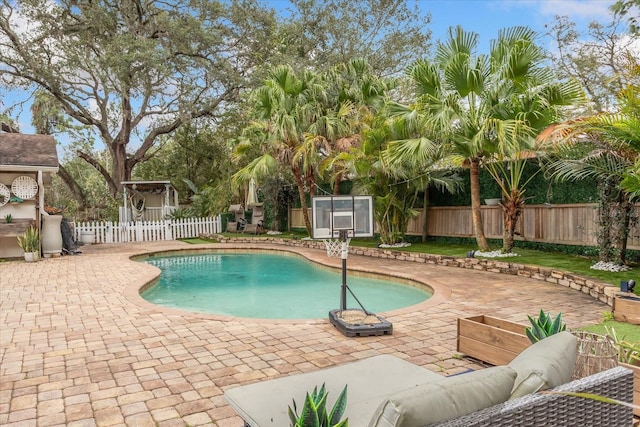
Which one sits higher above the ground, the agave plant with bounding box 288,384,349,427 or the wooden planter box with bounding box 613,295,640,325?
the agave plant with bounding box 288,384,349,427

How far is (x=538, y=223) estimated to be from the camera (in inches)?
405

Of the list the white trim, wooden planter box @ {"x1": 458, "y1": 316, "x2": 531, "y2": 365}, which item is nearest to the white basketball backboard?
wooden planter box @ {"x1": 458, "y1": 316, "x2": 531, "y2": 365}

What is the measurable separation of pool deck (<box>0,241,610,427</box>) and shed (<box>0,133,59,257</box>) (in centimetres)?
468

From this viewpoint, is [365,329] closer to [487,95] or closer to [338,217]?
[338,217]

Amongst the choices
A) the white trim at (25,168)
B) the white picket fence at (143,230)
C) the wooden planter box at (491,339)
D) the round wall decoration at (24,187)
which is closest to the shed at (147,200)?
the white picket fence at (143,230)

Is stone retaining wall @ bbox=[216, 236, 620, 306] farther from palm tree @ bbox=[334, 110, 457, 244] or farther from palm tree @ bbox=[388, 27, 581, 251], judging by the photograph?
palm tree @ bbox=[388, 27, 581, 251]

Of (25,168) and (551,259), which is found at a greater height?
(25,168)

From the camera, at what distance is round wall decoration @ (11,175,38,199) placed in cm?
1166

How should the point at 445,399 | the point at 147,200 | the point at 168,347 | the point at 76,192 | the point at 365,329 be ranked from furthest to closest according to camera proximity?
the point at 147,200, the point at 76,192, the point at 365,329, the point at 168,347, the point at 445,399

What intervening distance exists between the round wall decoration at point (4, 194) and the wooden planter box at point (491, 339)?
477 inches

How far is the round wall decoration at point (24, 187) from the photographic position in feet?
38.3

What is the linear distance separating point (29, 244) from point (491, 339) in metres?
11.8

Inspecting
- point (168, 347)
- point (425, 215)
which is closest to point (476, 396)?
point (168, 347)

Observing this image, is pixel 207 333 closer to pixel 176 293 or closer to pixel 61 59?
pixel 176 293
